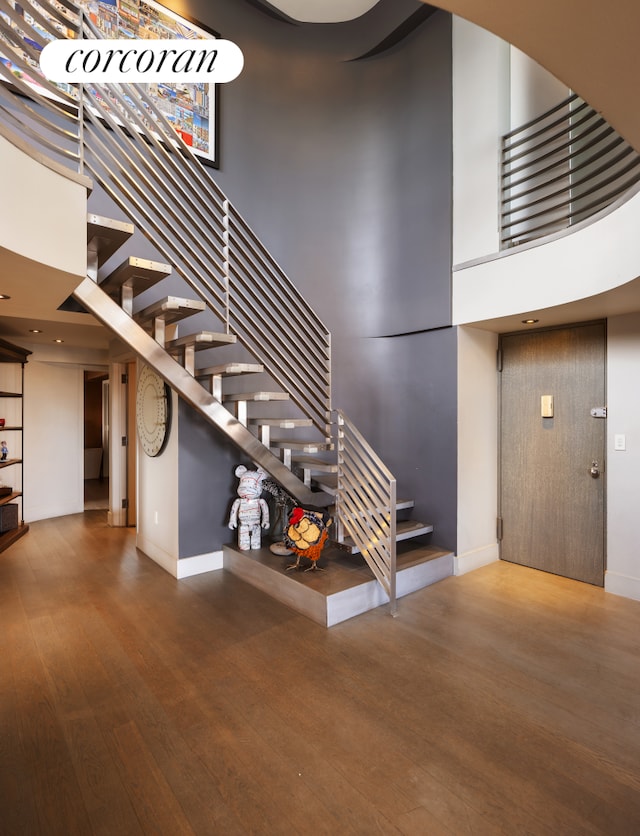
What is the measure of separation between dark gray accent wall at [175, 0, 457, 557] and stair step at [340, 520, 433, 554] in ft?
0.48

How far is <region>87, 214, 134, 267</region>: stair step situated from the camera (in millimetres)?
2342

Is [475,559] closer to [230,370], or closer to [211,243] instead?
[230,370]

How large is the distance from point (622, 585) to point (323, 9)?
6.04 m

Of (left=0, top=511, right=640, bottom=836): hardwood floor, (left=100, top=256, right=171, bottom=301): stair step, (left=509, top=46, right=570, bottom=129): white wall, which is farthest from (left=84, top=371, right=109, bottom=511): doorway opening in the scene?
(left=509, top=46, right=570, bottom=129): white wall

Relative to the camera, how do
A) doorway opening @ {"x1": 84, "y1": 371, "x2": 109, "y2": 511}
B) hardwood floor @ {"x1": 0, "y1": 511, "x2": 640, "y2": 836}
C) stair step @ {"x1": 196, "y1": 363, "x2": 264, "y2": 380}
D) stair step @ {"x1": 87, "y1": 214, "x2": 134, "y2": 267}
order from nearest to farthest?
hardwood floor @ {"x1": 0, "y1": 511, "x2": 640, "y2": 836}
stair step @ {"x1": 87, "y1": 214, "x2": 134, "y2": 267}
stair step @ {"x1": 196, "y1": 363, "x2": 264, "y2": 380}
doorway opening @ {"x1": 84, "y1": 371, "x2": 109, "y2": 511}

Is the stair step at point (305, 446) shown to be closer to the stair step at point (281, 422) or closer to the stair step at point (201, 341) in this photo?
the stair step at point (281, 422)

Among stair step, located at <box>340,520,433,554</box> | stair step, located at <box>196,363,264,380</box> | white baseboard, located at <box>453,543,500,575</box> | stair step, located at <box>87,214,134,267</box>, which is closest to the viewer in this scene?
stair step, located at <box>87,214,134,267</box>

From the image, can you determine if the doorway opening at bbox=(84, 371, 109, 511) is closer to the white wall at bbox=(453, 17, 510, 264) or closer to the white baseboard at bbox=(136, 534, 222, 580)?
the white baseboard at bbox=(136, 534, 222, 580)

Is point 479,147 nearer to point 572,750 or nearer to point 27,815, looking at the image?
point 572,750

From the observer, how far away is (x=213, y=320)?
414 centimetres

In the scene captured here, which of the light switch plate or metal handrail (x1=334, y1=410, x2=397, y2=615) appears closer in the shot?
metal handrail (x1=334, y1=410, x2=397, y2=615)

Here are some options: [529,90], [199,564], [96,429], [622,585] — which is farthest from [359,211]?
[96,429]

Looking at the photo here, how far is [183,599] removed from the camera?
136 inches

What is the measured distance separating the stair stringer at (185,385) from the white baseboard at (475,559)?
1259 mm
